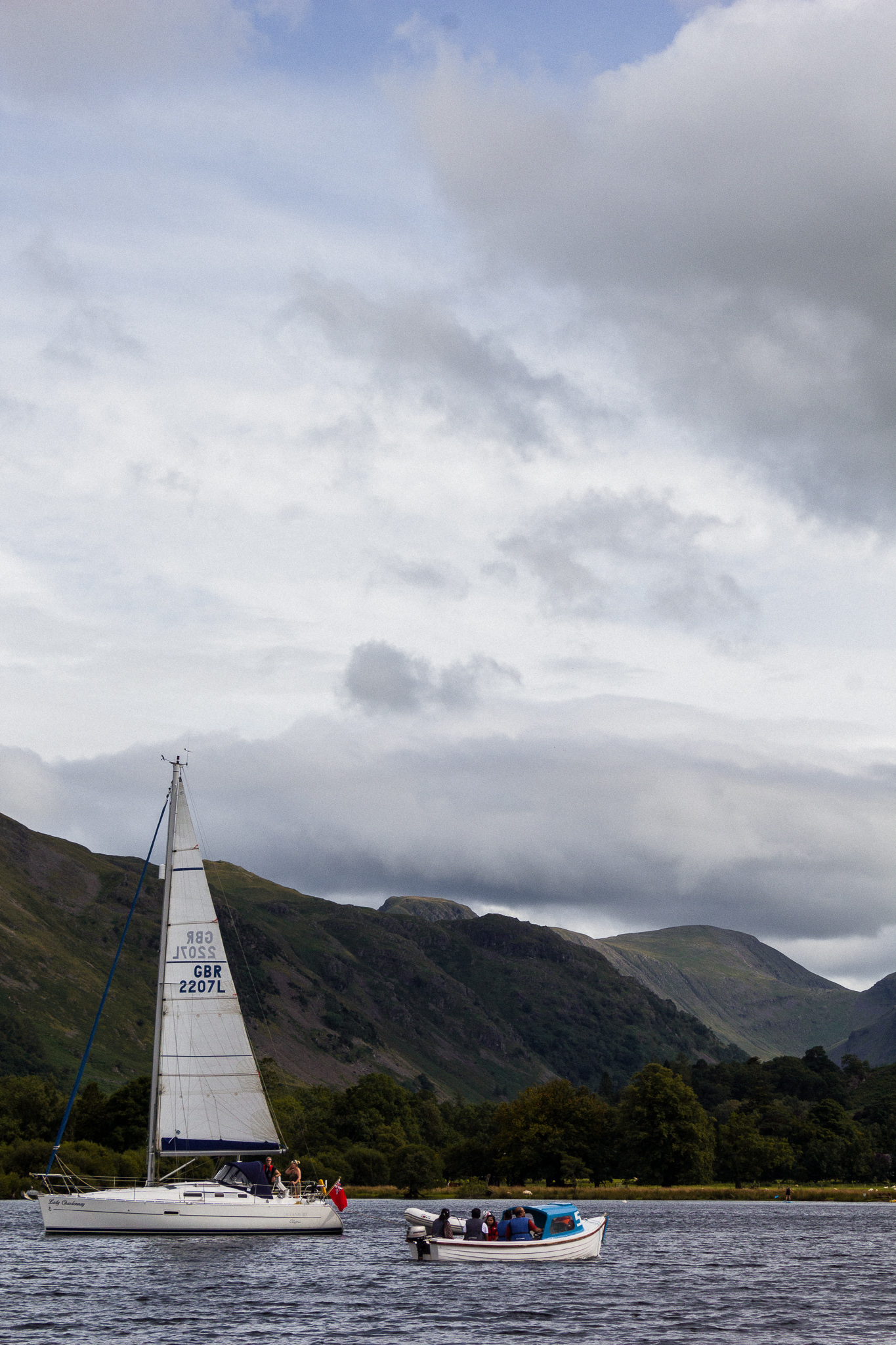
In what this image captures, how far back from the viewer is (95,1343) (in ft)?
166

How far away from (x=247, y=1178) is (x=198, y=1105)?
5.61 m

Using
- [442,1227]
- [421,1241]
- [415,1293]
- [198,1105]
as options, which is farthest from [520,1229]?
[198,1105]

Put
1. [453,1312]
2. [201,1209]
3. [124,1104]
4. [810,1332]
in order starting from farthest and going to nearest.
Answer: [124,1104] → [201,1209] → [453,1312] → [810,1332]

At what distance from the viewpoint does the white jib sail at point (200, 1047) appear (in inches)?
3157

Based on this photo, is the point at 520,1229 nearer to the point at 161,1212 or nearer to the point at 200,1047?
the point at 161,1212

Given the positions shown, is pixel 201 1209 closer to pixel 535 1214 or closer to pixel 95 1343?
pixel 535 1214

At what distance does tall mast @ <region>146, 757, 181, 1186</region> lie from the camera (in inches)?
3137

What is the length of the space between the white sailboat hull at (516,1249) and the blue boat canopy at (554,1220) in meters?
0.36

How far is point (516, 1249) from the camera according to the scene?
3027 inches

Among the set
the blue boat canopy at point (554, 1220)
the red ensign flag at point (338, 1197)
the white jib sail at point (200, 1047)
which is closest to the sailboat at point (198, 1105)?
the white jib sail at point (200, 1047)

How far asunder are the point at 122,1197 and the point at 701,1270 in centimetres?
3401

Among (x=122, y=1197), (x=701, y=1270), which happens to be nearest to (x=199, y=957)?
(x=122, y=1197)

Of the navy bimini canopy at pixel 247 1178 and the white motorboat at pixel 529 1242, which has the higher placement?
the navy bimini canopy at pixel 247 1178

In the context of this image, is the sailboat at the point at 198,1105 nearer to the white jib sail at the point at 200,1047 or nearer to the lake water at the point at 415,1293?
the white jib sail at the point at 200,1047
